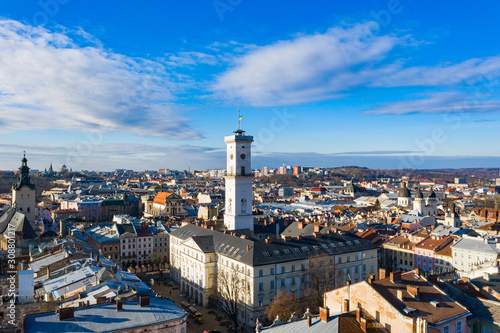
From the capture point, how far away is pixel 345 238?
5606cm

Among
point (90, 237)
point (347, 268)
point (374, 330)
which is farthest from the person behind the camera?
point (90, 237)

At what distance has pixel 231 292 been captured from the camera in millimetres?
48062

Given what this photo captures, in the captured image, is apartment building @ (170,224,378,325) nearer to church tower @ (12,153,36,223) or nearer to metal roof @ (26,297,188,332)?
metal roof @ (26,297,188,332)

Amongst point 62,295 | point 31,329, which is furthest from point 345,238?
point 31,329

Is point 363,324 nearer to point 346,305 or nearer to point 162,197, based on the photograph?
point 346,305

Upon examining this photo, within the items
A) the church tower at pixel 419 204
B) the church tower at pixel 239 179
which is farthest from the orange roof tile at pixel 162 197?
the church tower at pixel 419 204

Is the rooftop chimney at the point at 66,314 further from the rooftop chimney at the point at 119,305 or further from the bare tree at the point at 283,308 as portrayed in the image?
the bare tree at the point at 283,308

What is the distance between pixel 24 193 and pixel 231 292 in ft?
182

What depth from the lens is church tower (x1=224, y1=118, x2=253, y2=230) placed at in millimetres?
68188

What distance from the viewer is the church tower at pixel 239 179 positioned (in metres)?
68.2

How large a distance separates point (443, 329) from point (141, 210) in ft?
492

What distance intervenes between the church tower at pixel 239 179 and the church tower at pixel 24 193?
42.9m

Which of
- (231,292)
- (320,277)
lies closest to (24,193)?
(231,292)

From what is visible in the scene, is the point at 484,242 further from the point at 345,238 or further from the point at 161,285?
the point at 161,285
